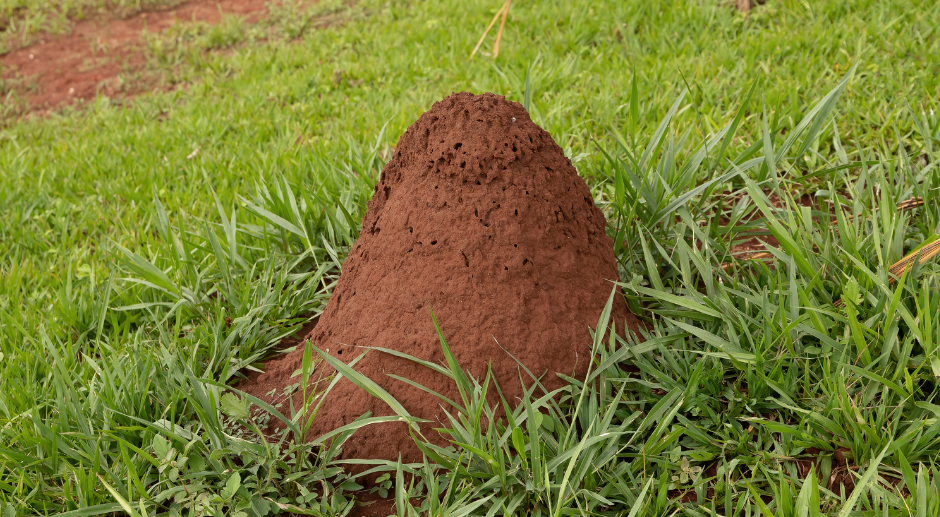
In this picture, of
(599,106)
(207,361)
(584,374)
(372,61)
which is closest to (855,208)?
(584,374)

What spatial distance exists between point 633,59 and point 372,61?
5.83ft

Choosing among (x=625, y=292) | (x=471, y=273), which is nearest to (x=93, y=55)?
→ (x=471, y=273)

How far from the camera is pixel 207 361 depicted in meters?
2.03

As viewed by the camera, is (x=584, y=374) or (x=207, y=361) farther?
(x=207, y=361)

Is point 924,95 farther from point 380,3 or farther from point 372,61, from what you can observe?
point 380,3

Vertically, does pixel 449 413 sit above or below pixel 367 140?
below

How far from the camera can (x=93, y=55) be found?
598cm

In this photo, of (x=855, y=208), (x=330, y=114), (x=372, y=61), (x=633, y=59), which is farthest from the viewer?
(x=372, y=61)

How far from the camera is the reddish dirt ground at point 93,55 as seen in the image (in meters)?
5.42

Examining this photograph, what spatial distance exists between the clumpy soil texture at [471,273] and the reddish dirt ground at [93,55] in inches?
175

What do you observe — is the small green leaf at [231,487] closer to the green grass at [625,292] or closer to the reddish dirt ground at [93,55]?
the green grass at [625,292]

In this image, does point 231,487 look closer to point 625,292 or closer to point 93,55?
point 625,292

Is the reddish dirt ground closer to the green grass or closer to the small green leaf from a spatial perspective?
the green grass

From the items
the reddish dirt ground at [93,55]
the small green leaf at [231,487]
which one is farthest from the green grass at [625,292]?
the reddish dirt ground at [93,55]
